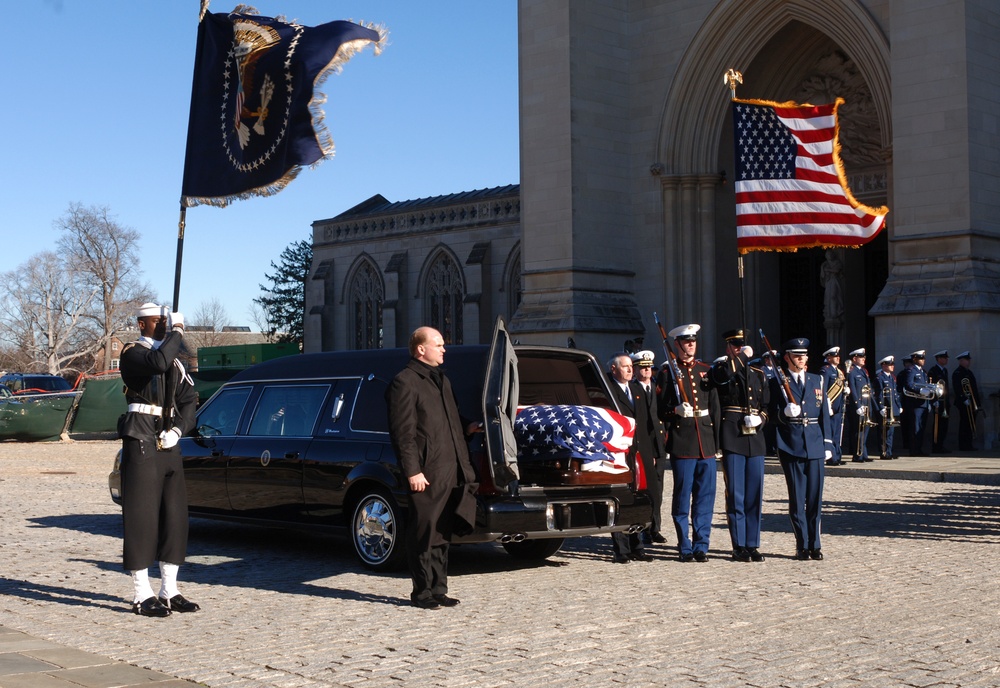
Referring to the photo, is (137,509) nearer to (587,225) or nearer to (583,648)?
(583,648)

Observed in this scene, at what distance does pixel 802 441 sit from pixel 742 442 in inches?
19.5

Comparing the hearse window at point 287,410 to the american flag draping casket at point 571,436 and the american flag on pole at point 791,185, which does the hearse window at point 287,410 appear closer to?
the american flag draping casket at point 571,436

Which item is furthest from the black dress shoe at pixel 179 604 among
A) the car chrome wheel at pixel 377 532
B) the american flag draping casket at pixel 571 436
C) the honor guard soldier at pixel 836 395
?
the honor guard soldier at pixel 836 395

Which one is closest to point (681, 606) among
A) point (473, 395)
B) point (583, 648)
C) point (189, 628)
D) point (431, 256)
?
point (583, 648)

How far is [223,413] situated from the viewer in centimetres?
1125

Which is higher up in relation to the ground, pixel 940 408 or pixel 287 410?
pixel 940 408

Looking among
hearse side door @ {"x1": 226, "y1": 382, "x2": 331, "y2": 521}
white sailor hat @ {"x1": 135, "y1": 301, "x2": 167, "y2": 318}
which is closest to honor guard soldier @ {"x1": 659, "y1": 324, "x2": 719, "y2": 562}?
hearse side door @ {"x1": 226, "y1": 382, "x2": 331, "y2": 521}

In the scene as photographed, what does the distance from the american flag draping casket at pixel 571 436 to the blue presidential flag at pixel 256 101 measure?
4.02 meters

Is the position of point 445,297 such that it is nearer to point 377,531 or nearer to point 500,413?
point 377,531

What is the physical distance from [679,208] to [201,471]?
1954cm

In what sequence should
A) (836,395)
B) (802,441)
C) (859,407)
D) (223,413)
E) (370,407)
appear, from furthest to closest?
(859,407) → (836,395) → (223,413) → (802,441) → (370,407)

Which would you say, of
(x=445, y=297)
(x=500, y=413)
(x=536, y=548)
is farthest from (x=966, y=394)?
(x=445, y=297)

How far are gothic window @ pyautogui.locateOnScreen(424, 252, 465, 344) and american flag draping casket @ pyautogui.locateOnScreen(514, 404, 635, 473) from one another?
36028mm

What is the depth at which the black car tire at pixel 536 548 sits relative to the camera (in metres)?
10.2
